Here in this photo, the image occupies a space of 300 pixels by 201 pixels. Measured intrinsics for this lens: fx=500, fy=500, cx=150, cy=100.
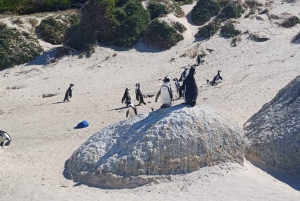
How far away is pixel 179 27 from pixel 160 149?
1738cm

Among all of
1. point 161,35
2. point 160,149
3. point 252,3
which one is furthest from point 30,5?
point 160,149

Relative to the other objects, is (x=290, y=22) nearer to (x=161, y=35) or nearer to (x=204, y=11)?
(x=204, y=11)

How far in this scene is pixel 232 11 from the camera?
2777cm

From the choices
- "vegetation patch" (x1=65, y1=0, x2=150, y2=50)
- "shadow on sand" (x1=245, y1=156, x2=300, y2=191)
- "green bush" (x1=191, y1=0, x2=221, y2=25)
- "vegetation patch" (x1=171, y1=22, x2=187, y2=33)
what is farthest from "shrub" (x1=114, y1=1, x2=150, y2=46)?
"shadow on sand" (x1=245, y1=156, x2=300, y2=191)

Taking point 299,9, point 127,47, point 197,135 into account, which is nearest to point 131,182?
point 197,135

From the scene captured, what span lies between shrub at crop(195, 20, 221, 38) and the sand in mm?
523

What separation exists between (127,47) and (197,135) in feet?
54.2

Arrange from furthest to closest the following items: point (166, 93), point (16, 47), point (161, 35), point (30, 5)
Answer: point (30, 5)
point (16, 47)
point (161, 35)
point (166, 93)

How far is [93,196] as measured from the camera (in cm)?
978

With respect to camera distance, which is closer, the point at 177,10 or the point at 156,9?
the point at 156,9

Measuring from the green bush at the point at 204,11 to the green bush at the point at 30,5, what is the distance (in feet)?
31.4

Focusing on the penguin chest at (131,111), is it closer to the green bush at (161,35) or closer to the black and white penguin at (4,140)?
the black and white penguin at (4,140)

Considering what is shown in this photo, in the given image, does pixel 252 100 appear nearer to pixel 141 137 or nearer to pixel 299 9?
pixel 141 137

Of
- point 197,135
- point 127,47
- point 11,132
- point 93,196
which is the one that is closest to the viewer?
point 93,196
